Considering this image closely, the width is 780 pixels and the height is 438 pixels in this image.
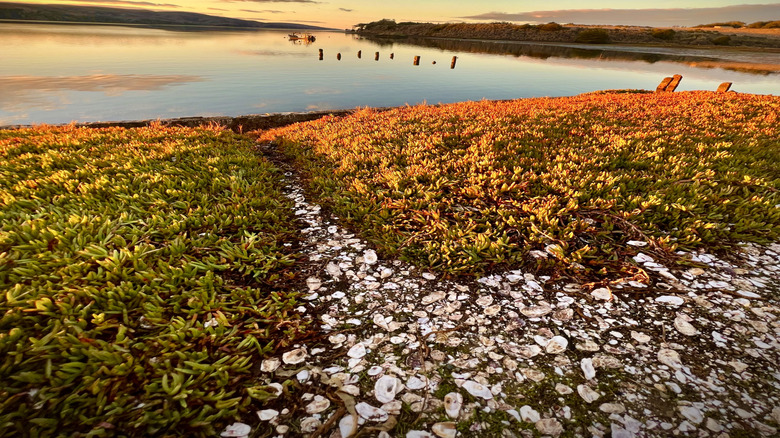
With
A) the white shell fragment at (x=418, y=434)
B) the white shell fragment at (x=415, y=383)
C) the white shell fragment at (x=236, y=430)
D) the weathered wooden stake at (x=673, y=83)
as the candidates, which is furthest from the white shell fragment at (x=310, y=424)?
the weathered wooden stake at (x=673, y=83)

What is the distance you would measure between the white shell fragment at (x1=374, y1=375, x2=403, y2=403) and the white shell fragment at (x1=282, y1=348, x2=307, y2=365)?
3.07 feet

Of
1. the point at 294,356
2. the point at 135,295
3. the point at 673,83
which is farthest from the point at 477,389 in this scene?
the point at 673,83

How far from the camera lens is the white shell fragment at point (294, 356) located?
11.5 ft

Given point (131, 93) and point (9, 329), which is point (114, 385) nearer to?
point (9, 329)

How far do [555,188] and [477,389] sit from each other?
4.85 metres

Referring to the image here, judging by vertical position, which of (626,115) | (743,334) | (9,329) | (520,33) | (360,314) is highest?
(520,33)

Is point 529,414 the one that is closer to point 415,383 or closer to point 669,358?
point 415,383

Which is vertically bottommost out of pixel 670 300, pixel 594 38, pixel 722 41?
pixel 670 300

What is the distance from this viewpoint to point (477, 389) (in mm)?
3137

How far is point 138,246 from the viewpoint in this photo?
4543mm

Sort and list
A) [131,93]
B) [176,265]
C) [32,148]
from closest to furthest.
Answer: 1. [176,265]
2. [32,148]
3. [131,93]

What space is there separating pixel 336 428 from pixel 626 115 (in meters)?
13.9

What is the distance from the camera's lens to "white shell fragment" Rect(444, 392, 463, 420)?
2900 millimetres

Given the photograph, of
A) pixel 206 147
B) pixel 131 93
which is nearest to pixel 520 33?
pixel 131 93
